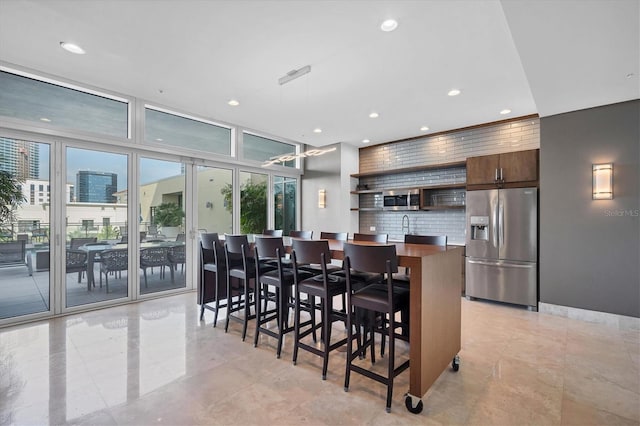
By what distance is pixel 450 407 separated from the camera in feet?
6.81

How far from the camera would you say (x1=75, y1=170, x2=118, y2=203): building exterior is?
4.09 meters

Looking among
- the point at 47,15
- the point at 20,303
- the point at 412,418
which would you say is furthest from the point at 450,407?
the point at 20,303

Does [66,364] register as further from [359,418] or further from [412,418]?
[412,418]

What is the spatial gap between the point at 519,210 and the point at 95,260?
6.20 metres

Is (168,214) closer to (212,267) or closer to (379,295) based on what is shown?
(212,267)

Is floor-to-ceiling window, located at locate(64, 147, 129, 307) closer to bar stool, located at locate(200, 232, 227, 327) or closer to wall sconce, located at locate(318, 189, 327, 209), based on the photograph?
bar stool, located at locate(200, 232, 227, 327)

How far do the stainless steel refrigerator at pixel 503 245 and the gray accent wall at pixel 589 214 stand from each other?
0.14m

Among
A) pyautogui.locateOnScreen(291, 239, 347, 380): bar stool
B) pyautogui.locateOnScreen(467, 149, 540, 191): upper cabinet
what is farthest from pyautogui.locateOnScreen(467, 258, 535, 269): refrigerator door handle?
pyautogui.locateOnScreen(291, 239, 347, 380): bar stool

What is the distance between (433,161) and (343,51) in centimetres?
360

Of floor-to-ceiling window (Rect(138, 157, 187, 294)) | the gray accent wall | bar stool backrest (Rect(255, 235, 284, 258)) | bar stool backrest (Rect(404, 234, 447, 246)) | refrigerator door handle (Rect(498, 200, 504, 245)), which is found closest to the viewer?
bar stool backrest (Rect(255, 235, 284, 258))

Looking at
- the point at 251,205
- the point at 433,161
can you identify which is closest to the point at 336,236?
the point at 251,205

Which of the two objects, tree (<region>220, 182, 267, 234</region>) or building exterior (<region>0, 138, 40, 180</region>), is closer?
building exterior (<region>0, 138, 40, 180</region>)

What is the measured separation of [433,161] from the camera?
19.4 ft

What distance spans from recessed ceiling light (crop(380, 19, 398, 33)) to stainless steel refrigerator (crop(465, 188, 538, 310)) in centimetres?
311
